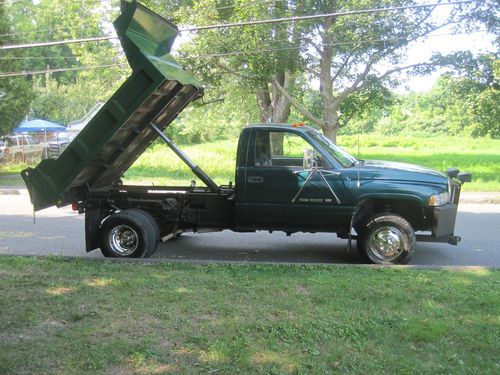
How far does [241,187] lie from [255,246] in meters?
1.79

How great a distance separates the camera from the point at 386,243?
23.4ft

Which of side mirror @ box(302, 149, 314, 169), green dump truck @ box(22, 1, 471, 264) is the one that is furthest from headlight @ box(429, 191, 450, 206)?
side mirror @ box(302, 149, 314, 169)

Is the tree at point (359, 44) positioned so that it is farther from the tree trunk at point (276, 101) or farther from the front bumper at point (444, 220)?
the front bumper at point (444, 220)

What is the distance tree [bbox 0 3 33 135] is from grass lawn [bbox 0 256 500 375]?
16.4 m

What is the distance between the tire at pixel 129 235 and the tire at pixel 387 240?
293 cm

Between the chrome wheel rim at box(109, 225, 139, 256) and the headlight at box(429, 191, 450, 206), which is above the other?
the headlight at box(429, 191, 450, 206)

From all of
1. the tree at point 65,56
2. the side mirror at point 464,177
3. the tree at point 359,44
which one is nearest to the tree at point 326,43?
the tree at point 359,44

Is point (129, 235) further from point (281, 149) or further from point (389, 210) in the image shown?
point (389, 210)

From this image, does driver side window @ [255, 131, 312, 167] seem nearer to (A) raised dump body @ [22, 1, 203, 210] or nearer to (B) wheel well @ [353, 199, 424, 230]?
(B) wheel well @ [353, 199, 424, 230]

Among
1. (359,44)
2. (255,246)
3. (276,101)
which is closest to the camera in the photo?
(255,246)

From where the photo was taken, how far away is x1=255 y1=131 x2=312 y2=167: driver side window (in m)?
7.45

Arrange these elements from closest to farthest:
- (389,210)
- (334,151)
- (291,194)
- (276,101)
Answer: (291,194)
(389,210)
(334,151)
(276,101)

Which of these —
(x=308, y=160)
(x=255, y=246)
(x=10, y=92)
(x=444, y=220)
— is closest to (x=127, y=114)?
(x=308, y=160)

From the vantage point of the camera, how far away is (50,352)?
152 inches
